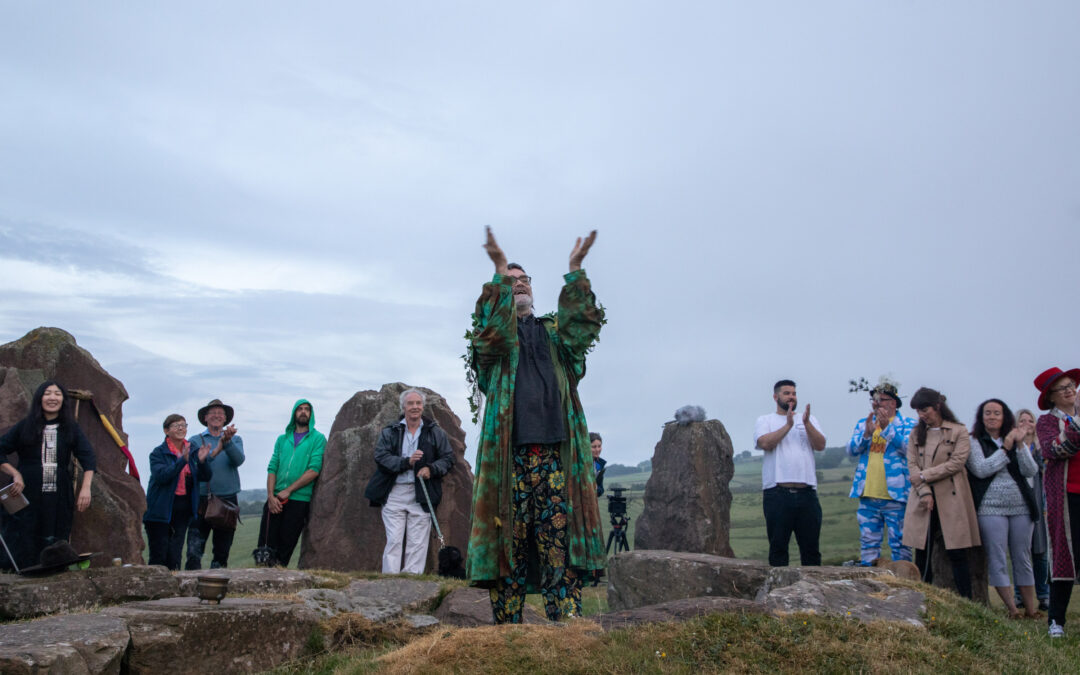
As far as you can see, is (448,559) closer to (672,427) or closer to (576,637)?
Answer: (576,637)

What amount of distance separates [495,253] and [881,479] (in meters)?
5.26

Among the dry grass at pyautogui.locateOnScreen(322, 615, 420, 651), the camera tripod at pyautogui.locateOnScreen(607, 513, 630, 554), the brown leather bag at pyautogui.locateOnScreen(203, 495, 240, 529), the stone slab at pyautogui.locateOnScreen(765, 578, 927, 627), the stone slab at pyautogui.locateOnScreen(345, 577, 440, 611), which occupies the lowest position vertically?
the dry grass at pyautogui.locateOnScreen(322, 615, 420, 651)

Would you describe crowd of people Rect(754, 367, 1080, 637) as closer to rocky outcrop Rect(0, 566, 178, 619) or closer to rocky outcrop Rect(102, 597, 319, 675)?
rocky outcrop Rect(102, 597, 319, 675)

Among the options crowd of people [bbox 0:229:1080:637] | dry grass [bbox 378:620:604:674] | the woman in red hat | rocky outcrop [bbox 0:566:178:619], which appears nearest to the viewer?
dry grass [bbox 378:620:604:674]

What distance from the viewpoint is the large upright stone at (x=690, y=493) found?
12.6 metres

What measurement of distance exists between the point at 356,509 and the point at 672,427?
5.36 metres

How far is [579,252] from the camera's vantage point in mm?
5215

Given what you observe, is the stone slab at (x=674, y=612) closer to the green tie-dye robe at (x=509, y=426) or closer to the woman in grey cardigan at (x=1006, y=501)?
the green tie-dye robe at (x=509, y=426)

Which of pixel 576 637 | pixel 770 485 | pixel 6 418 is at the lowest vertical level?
pixel 576 637

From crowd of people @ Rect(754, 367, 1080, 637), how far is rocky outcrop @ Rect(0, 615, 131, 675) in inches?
218

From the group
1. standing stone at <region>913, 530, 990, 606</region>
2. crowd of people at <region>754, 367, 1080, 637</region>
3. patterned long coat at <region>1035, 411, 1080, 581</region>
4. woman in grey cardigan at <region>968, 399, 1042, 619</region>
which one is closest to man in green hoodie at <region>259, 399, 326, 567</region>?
crowd of people at <region>754, 367, 1080, 637</region>

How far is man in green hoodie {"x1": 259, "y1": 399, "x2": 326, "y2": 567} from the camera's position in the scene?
9797mm

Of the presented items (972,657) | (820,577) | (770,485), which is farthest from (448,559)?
(972,657)

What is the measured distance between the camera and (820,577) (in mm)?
5852
